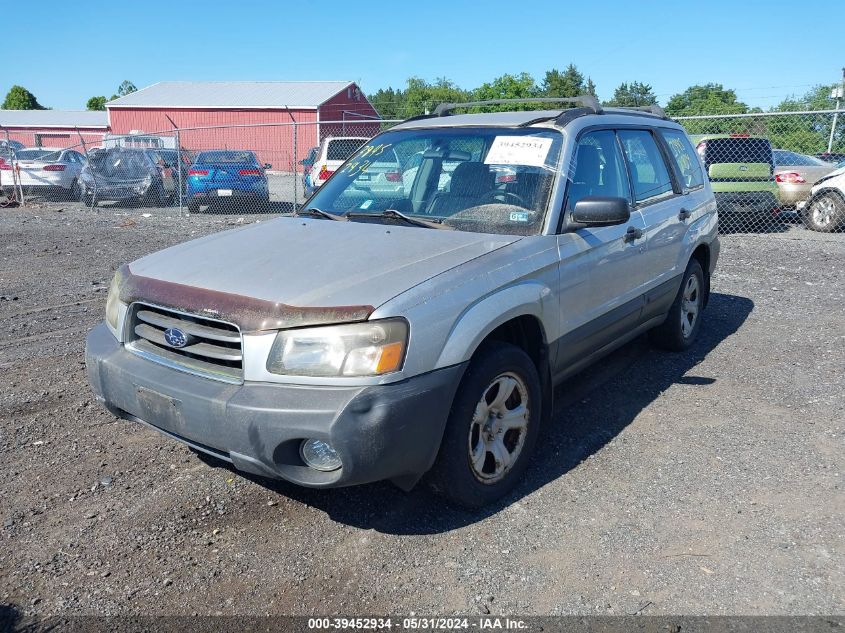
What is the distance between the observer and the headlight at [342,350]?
2.64m

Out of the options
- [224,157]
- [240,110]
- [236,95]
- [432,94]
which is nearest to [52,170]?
[224,157]

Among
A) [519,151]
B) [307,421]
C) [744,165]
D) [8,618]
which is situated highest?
[519,151]

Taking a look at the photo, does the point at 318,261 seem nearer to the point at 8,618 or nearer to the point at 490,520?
the point at 490,520

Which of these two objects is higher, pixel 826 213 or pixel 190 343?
pixel 190 343

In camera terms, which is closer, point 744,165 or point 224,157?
point 744,165

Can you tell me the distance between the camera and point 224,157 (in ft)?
51.3

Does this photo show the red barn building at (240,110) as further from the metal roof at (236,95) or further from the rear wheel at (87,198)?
the rear wheel at (87,198)

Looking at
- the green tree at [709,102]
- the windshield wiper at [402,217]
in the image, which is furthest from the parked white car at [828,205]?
the green tree at [709,102]

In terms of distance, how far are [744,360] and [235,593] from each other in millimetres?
4315

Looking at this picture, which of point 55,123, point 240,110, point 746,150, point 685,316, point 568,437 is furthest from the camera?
point 55,123

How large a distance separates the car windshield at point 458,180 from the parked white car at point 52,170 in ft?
53.2

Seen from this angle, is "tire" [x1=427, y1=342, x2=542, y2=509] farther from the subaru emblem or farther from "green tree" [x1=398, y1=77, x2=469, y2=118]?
"green tree" [x1=398, y1=77, x2=469, y2=118]

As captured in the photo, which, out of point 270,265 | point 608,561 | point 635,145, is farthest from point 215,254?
point 635,145

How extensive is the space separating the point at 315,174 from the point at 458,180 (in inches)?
417
